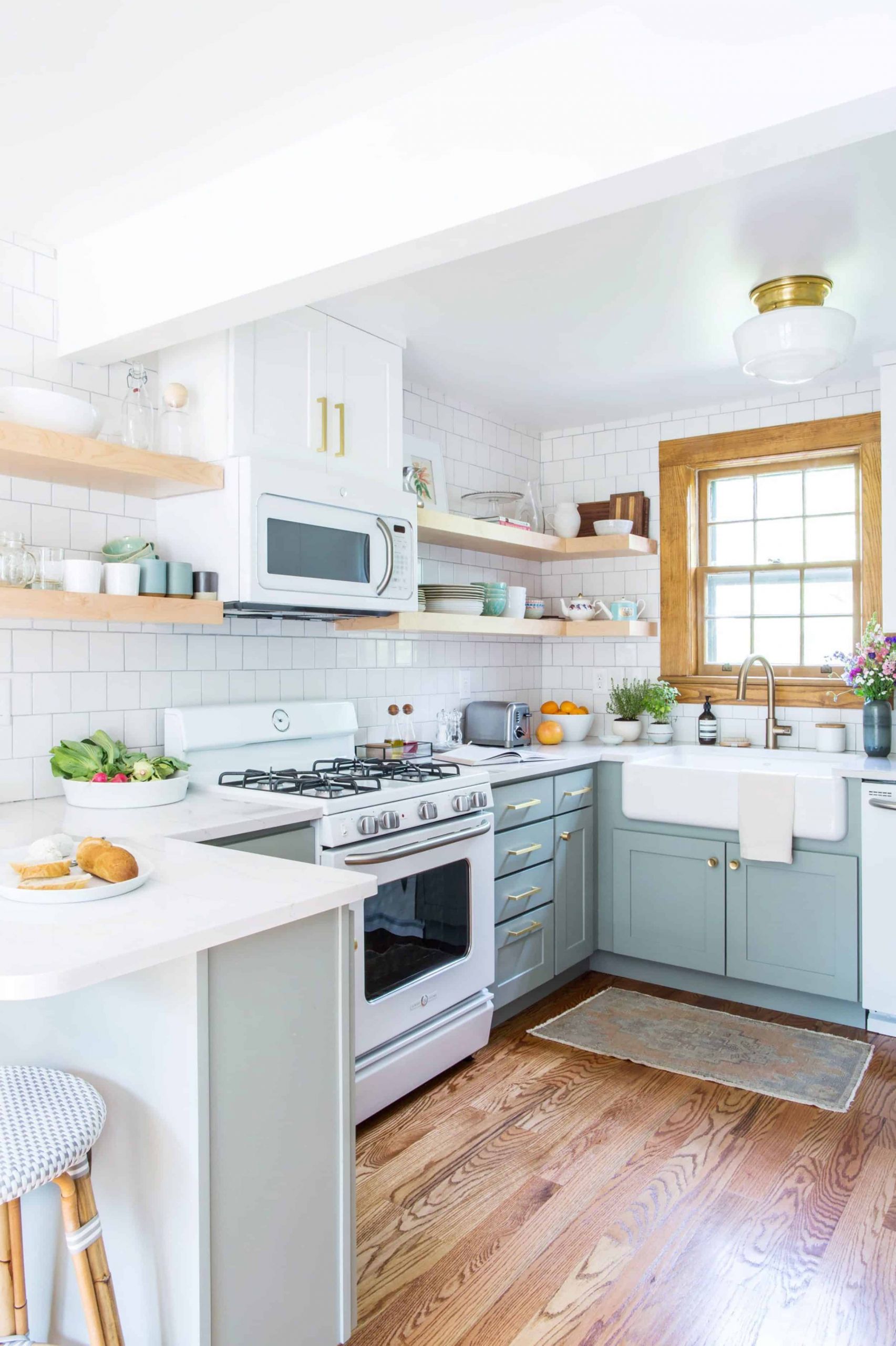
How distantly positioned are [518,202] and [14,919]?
1499 mm

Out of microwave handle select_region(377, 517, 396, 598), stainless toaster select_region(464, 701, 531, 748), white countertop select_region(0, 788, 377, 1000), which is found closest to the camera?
white countertop select_region(0, 788, 377, 1000)

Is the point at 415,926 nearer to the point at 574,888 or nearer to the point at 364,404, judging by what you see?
the point at 574,888

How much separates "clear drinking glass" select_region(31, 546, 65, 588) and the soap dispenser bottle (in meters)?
2.77

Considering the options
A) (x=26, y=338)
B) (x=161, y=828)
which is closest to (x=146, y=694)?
(x=161, y=828)

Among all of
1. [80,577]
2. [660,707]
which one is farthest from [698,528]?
[80,577]

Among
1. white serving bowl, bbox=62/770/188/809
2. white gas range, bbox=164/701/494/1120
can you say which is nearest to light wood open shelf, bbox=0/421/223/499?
white gas range, bbox=164/701/494/1120

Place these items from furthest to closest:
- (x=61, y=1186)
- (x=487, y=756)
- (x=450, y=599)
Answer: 1. (x=450, y=599)
2. (x=487, y=756)
3. (x=61, y=1186)

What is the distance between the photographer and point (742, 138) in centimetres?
144

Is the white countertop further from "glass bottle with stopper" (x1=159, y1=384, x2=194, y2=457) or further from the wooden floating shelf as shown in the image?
the wooden floating shelf

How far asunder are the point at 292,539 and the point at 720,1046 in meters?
2.18

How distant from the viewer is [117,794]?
2.32 meters

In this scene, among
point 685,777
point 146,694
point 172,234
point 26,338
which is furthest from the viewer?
point 685,777

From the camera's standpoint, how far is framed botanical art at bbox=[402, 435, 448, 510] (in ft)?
11.8

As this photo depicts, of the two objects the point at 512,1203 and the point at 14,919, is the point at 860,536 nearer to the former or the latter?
the point at 512,1203
